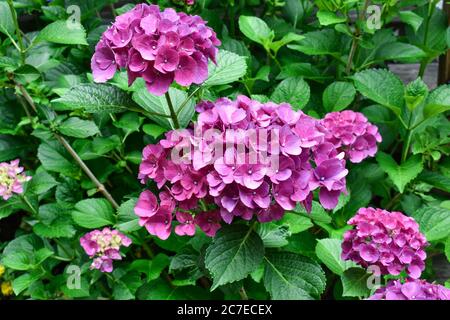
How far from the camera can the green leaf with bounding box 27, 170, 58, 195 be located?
1.92m

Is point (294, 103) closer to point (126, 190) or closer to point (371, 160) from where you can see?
point (371, 160)

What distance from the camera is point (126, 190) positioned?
7.05 feet

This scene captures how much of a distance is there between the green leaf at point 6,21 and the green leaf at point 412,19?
1300 mm

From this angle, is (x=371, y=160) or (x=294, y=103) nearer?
(x=294, y=103)

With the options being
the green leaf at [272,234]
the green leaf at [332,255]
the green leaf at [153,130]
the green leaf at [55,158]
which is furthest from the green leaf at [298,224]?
the green leaf at [55,158]

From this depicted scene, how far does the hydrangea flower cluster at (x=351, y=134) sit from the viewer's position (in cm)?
172

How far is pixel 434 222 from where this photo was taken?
1.70 meters

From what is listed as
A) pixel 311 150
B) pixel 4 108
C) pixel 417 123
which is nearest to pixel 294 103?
pixel 417 123

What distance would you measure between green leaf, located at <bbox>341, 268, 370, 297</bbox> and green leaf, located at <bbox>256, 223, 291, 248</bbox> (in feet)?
0.60

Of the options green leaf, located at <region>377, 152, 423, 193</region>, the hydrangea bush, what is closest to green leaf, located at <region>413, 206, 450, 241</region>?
the hydrangea bush

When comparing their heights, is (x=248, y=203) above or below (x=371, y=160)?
above

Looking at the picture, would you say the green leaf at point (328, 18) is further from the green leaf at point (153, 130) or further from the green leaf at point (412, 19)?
the green leaf at point (153, 130)

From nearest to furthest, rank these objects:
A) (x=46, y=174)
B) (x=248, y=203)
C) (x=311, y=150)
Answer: (x=248, y=203)
(x=311, y=150)
(x=46, y=174)

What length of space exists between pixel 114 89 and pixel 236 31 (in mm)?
1130
